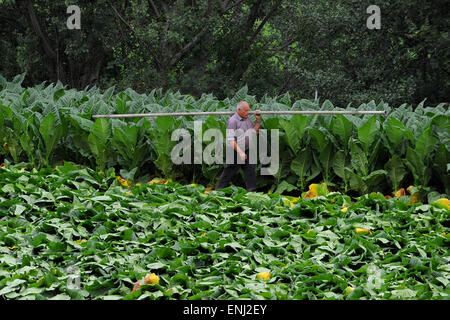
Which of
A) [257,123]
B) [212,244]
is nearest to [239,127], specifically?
[257,123]

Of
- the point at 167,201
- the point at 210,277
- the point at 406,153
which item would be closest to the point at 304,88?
the point at 406,153

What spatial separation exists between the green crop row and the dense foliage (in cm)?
607

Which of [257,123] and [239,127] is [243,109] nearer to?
[239,127]

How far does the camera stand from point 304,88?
53.9ft

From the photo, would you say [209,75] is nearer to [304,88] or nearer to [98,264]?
[304,88]

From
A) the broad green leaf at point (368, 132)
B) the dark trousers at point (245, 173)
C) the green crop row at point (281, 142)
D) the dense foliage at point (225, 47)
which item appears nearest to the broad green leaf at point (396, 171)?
the green crop row at point (281, 142)

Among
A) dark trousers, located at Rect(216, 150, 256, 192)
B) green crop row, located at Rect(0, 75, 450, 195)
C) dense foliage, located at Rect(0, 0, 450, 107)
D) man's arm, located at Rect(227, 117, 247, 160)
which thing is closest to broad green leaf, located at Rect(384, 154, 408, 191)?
green crop row, located at Rect(0, 75, 450, 195)

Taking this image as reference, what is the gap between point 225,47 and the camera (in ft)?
53.6

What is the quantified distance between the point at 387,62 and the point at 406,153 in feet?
29.4

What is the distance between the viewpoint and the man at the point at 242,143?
741 centimetres

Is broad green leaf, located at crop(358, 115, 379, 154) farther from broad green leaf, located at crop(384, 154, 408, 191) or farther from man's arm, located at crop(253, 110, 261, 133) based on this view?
man's arm, located at crop(253, 110, 261, 133)

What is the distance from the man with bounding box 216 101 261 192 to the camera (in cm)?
741

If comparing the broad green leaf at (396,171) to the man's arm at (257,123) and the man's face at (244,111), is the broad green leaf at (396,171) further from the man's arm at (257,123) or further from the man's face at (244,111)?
the man's face at (244,111)

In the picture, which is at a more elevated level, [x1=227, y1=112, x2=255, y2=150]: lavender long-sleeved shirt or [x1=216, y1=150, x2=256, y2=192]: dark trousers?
[x1=227, y1=112, x2=255, y2=150]: lavender long-sleeved shirt
